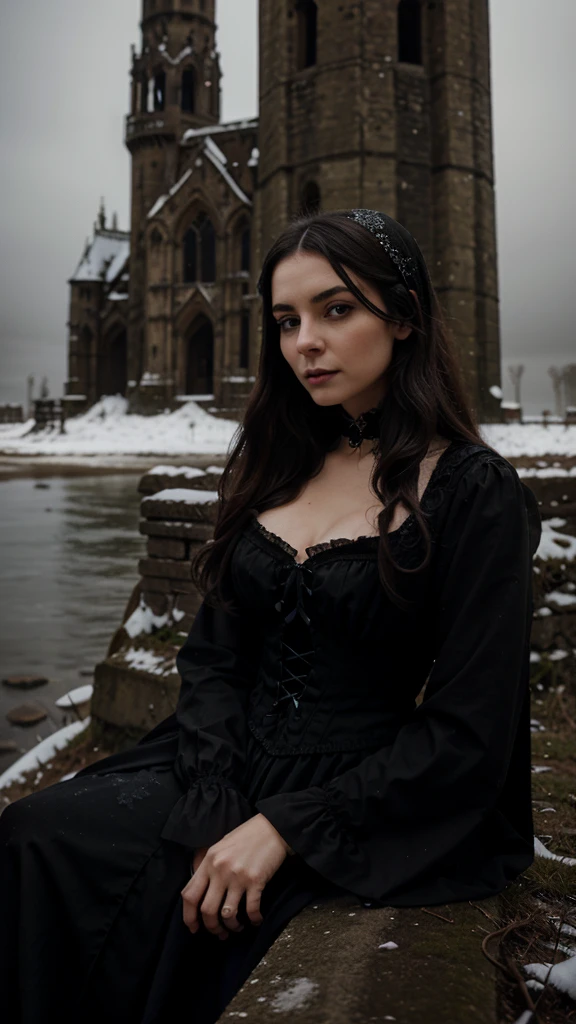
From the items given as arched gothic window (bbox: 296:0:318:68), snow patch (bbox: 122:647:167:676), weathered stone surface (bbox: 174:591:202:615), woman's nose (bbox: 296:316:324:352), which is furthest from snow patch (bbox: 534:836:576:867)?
arched gothic window (bbox: 296:0:318:68)

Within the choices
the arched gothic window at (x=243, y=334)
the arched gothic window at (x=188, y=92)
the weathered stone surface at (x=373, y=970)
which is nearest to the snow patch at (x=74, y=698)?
the weathered stone surface at (x=373, y=970)

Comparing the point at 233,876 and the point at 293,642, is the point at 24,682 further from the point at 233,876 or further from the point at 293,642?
the point at 233,876

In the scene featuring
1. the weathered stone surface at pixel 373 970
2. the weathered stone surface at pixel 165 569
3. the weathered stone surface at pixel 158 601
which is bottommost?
the weathered stone surface at pixel 158 601

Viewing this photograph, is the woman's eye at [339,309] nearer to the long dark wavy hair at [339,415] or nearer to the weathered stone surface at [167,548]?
the long dark wavy hair at [339,415]

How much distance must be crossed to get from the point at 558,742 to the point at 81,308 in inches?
1764

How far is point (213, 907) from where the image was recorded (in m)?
1.49

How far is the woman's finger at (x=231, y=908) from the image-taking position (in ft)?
4.86

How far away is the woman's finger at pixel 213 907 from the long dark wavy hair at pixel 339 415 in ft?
2.30

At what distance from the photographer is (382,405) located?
201 cm

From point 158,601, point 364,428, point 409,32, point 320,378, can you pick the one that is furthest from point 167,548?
point 409,32

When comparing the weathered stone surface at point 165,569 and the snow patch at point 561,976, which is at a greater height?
the weathered stone surface at point 165,569

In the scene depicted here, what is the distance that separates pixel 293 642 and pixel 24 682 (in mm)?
4662

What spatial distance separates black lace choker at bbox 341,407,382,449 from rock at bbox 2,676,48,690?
4.66 metres

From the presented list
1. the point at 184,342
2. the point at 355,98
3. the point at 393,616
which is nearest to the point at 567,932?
the point at 393,616
